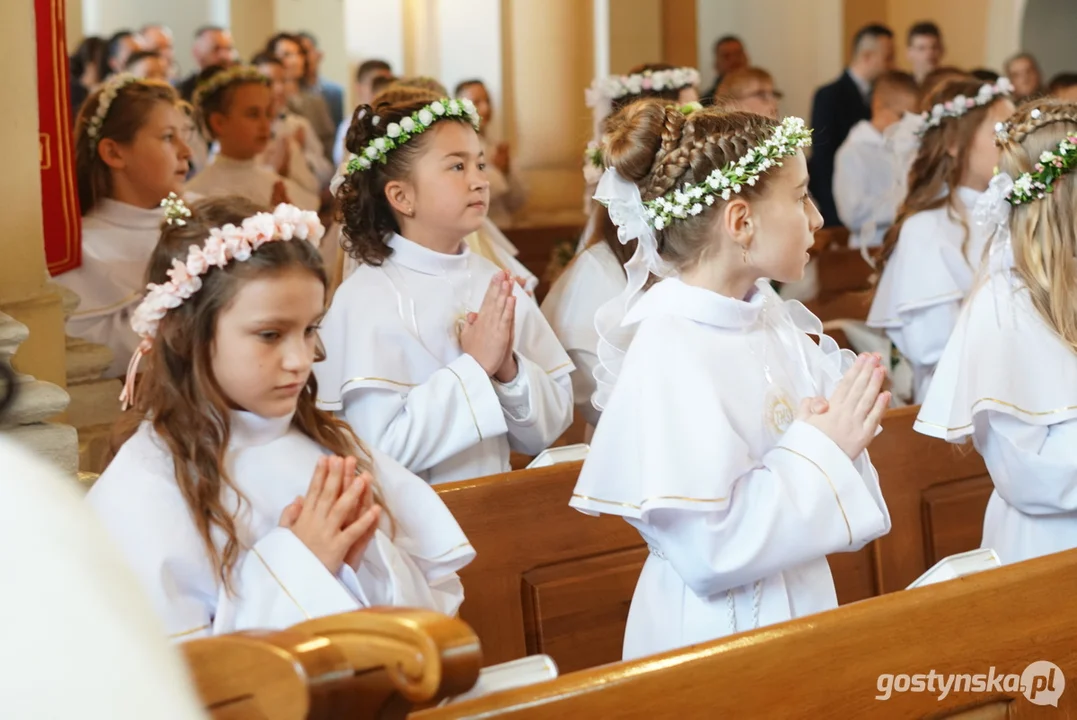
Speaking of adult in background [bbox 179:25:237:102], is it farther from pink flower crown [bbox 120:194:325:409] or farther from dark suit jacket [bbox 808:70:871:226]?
pink flower crown [bbox 120:194:325:409]

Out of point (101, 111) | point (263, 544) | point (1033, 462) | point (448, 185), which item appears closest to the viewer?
point (263, 544)

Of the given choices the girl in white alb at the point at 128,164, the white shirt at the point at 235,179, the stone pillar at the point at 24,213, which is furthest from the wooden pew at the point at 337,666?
the white shirt at the point at 235,179

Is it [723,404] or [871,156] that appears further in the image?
[871,156]

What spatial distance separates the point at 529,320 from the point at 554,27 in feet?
19.0

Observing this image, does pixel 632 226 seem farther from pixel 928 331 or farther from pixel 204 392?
pixel 928 331

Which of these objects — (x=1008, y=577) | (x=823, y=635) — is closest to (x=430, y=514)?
(x=823, y=635)

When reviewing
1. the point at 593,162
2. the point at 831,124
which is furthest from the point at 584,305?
the point at 831,124

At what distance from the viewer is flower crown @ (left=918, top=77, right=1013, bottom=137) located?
4.82 meters

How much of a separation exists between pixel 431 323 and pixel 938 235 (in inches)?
93.1

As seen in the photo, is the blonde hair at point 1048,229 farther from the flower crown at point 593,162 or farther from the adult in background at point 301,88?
the adult in background at point 301,88

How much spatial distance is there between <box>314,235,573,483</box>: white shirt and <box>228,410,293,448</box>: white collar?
3.24 ft

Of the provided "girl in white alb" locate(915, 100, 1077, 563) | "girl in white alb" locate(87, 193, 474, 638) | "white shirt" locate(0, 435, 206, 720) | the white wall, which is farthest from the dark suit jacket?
"white shirt" locate(0, 435, 206, 720)

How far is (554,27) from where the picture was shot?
913cm

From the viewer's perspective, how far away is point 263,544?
218 cm
